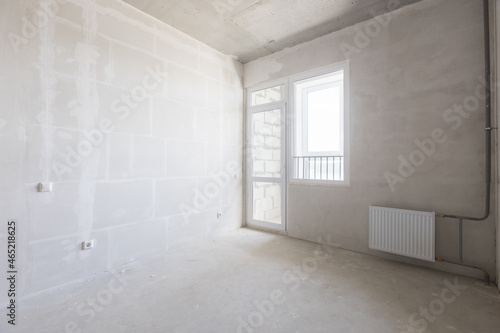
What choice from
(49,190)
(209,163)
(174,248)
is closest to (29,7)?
(49,190)

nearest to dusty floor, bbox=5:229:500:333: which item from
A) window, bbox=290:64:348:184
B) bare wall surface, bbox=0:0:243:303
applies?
bare wall surface, bbox=0:0:243:303

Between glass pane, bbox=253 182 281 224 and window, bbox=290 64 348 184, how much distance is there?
859 millimetres

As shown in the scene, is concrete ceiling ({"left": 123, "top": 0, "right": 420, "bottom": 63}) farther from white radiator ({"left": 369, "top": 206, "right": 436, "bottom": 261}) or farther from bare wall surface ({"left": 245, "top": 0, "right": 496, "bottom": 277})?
white radiator ({"left": 369, "top": 206, "right": 436, "bottom": 261})

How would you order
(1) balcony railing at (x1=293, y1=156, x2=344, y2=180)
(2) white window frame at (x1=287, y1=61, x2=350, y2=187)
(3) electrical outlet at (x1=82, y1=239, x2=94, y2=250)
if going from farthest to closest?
(1) balcony railing at (x1=293, y1=156, x2=344, y2=180) < (2) white window frame at (x1=287, y1=61, x2=350, y2=187) < (3) electrical outlet at (x1=82, y1=239, x2=94, y2=250)

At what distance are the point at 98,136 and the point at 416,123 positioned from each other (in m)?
3.63

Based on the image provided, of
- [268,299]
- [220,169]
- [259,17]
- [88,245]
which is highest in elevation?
[259,17]

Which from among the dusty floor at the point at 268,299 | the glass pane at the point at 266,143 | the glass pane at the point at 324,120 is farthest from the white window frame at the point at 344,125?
the dusty floor at the point at 268,299

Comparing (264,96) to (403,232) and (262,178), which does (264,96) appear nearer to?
(262,178)

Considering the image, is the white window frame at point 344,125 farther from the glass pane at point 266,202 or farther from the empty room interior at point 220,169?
the glass pane at point 266,202

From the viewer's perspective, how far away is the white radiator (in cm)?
265

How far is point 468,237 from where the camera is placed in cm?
254

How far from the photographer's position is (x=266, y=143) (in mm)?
4734

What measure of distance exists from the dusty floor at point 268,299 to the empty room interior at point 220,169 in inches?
0.7

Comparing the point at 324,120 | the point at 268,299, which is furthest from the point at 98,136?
the point at 324,120
